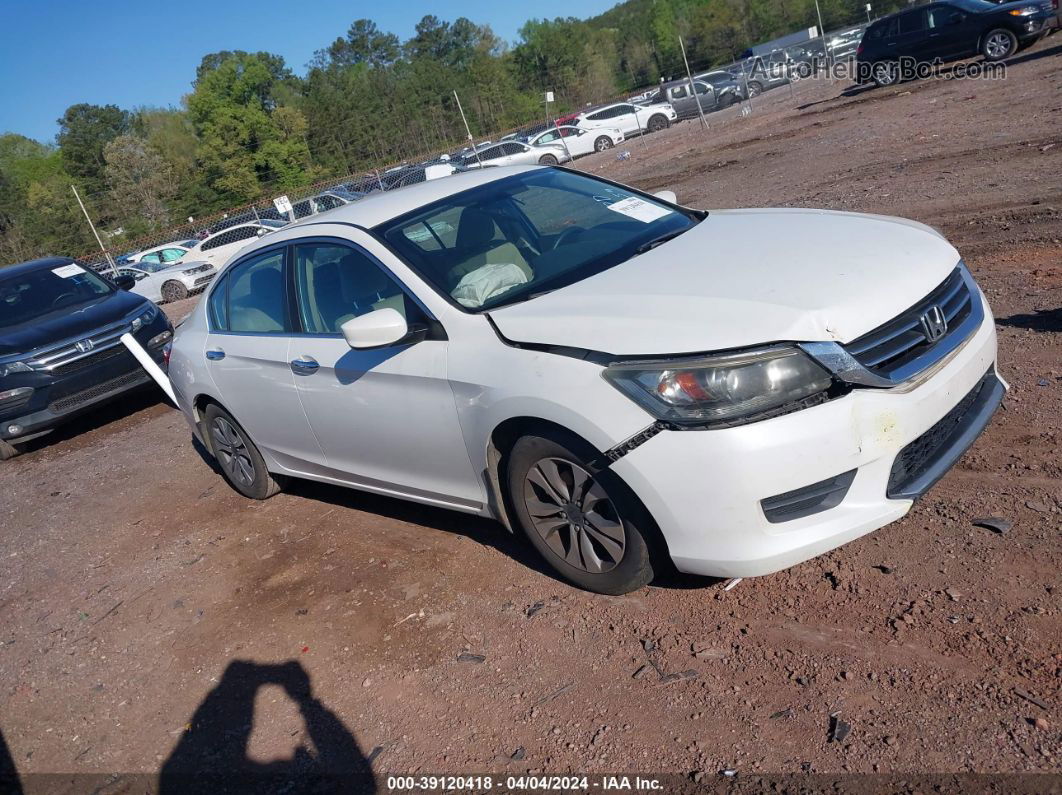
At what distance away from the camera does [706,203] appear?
12.6m

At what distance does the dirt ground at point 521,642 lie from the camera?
9.18ft

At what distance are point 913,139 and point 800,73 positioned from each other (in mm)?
29567

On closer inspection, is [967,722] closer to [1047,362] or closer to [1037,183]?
[1047,362]

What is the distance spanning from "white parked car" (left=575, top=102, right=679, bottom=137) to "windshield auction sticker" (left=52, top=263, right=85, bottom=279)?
2632cm

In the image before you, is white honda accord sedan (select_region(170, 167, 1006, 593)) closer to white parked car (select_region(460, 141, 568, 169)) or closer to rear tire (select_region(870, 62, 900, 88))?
rear tire (select_region(870, 62, 900, 88))

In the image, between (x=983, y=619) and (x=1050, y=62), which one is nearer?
(x=983, y=619)

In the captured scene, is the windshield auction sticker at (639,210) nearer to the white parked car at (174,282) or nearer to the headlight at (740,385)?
the headlight at (740,385)

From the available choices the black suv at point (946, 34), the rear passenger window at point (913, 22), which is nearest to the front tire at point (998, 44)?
the black suv at point (946, 34)

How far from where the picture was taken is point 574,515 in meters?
3.53

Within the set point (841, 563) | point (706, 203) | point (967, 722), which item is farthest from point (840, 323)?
point (706, 203)

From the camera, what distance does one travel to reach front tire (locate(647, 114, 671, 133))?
36.9m

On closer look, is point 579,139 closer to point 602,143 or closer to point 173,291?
point 602,143

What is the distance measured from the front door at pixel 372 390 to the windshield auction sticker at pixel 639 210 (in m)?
1.27

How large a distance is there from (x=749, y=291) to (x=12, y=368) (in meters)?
7.83
